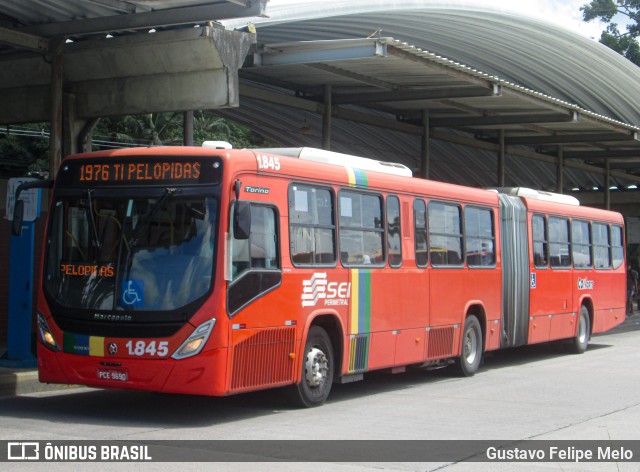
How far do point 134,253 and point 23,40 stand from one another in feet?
21.5

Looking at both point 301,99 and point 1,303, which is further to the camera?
point 301,99

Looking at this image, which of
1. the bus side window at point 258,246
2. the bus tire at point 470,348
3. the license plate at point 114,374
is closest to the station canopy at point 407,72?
the bus side window at point 258,246

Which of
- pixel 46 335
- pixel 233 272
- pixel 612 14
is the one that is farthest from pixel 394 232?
pixel 612 14

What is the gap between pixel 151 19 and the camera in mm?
14930

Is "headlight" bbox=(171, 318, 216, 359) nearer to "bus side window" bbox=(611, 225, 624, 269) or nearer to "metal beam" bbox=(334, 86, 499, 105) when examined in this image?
"metal beam" bbox=(334, 86, 499, 105)

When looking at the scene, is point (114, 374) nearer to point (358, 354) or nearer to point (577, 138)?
point (358, 354)

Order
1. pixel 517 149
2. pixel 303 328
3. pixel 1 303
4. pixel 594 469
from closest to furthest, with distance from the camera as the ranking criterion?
pixel 594 469 → pixel 303 328 → pixel 1 303 → pixel 517 149

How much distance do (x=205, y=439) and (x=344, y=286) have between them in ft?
11.2

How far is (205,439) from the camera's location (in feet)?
32.1

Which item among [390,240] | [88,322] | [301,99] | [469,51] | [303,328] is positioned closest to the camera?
[88,322]

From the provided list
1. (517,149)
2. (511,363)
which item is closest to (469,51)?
(517,149)

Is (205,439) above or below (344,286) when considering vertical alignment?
below

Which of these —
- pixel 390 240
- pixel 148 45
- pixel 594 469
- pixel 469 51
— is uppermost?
pixel 469 51

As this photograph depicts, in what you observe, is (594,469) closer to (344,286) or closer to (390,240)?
(344,286)
